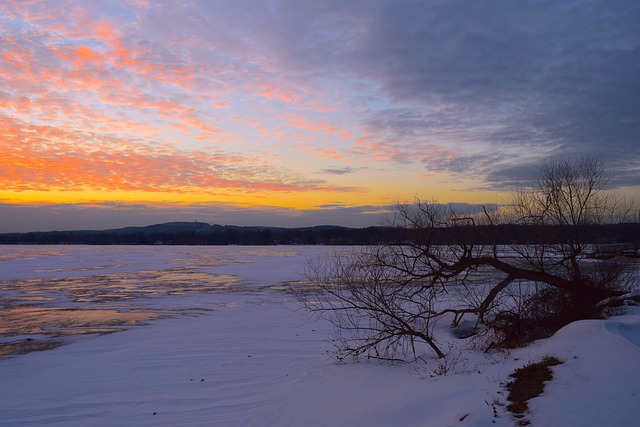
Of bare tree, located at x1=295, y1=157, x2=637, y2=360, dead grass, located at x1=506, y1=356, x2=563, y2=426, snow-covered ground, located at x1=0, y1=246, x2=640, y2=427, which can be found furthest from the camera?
bare tree, located at x1=295, y1=157, x2=637, y2=360

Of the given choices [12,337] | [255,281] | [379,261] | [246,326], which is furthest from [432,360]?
[255,281]

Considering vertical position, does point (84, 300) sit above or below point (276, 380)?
above

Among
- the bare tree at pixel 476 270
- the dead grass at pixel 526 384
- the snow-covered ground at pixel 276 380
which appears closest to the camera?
the dead grass at pixel 526 384

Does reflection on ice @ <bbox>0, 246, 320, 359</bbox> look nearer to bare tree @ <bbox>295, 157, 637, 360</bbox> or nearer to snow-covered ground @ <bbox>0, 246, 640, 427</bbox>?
snow-covered ground @ <bbox>0, 246, 640, 427</bbox>

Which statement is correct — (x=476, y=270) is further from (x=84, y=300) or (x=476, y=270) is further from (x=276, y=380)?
(x=84, y=300)

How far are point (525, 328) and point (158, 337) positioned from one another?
10298mm

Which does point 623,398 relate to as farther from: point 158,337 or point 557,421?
point 158,337

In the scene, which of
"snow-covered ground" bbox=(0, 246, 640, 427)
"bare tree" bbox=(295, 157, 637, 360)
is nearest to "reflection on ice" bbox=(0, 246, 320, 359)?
"snow-covered ground" bbox=(0, 246, 640, 427)

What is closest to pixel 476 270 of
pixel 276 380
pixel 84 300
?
pixel 276 380

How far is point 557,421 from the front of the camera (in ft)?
18.6

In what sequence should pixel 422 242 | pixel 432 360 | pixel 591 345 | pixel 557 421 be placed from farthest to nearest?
pixel 422 242, pixel 432 360, pixel 591 345, pixel 557 421

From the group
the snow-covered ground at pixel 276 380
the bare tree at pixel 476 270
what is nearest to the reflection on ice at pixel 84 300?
the snow-covered ground at pixel 276 380

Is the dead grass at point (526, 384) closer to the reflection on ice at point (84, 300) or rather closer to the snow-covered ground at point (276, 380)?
the snow-covered ground at point (276, 380)

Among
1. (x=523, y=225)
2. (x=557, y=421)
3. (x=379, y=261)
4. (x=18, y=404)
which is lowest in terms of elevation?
(x=18, y=404)
